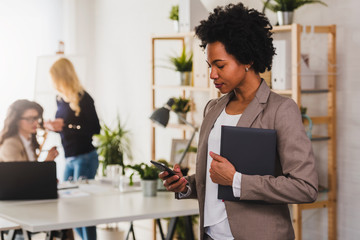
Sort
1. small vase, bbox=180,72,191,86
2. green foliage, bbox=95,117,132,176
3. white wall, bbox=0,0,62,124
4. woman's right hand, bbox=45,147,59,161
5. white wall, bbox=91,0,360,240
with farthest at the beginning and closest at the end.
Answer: white wall, bbox=0,0,62,124
green foliage, bbox=95,117,132,176
small vase, bbox=180,72,191,86
woman's right hand, bbox=45,147,59,161
white wall, bbox=91,0,360,240

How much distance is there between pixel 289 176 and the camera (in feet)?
5.55

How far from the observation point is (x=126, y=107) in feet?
20.2

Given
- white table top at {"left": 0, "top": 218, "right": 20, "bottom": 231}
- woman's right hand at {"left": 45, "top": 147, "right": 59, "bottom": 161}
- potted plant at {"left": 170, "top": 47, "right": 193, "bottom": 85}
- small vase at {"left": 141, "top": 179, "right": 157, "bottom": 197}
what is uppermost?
potted plant at {"left": 170, "top": 47, "right": 193, "bottom": 85}

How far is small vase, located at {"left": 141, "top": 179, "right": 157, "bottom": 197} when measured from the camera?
139 inches

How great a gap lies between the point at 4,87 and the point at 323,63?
11.6 feet

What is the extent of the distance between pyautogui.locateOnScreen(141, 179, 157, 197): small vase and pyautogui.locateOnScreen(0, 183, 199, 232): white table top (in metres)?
0.04

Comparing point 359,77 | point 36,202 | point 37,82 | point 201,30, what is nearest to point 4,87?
point 37,82

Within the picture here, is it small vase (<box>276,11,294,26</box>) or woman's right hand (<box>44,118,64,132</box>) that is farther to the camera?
woman's right hand (<box>44,118,64,132</box>)

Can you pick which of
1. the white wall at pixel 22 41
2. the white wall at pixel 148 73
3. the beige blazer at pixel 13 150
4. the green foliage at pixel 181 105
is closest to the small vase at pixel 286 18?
the white wall at pixel 148 73

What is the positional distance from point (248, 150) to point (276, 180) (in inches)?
5.2

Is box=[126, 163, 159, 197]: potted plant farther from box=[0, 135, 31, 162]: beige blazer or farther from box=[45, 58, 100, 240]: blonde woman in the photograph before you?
box=[45, 58, 100, 240]: blonde woman

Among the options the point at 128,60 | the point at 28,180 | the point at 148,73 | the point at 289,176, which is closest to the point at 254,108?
the point at 289,176

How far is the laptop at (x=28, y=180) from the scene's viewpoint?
132 inches

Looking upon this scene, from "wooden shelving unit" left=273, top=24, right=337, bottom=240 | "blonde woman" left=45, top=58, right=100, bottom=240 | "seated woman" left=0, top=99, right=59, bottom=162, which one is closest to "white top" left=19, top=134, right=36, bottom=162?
"seated woman" left=0, top=99, right=59, bottom=162
